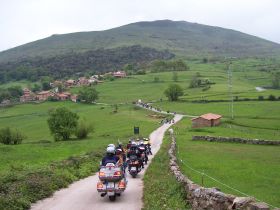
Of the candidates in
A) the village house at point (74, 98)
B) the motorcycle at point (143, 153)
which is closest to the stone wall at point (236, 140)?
the motorcycle at point (143, 153)

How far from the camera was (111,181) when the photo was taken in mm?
20531

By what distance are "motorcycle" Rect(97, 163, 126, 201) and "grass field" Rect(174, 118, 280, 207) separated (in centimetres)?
531

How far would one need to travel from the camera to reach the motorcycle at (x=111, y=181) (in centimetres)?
2036

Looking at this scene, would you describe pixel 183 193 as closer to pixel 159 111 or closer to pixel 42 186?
pixel 42 186

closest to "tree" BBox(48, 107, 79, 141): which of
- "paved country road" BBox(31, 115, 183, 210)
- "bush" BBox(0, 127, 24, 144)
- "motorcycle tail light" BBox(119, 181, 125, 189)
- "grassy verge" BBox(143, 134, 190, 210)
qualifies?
"bush" BBox(0, 127, 24, 144)

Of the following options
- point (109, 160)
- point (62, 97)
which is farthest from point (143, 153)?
point (62, 97)

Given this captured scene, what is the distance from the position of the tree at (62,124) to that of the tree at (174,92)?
2777 inches

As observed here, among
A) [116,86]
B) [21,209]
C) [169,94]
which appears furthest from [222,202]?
[116,86]

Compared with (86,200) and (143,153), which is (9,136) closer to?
(143,153)

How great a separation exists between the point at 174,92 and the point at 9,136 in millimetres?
79978

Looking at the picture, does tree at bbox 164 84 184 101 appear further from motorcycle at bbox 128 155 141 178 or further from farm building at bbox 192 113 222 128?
motorcycle at bbox 128 155 141 178

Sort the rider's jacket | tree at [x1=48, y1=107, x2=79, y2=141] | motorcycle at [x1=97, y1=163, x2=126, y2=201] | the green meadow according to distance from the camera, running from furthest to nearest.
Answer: tree at [x1=48, y1=107, x2=79, y2=141]
the green meadow
the rider's jacket
motorcycle at [x1=97, y1=163, x2=126, y2=201]

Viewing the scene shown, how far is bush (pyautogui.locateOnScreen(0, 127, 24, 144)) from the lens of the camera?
236 feet

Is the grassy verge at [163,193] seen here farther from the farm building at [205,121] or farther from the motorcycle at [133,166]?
the farm building at [205,121]
